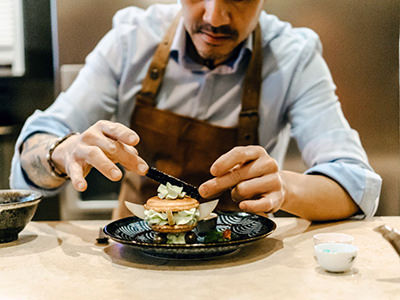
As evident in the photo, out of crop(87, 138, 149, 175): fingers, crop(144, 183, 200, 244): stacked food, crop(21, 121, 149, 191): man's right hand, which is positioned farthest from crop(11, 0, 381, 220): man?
crop(144, 183, 200, 244): stacked food

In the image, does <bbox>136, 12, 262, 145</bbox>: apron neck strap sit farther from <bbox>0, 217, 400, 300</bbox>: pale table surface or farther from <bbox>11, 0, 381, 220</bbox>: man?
<bbox>0, 217, 400, 300</bbox>: pale table surface

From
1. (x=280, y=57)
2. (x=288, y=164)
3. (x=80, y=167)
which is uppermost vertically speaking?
(x=280, y=57)

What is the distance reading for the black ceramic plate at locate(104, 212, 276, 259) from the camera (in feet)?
4.08

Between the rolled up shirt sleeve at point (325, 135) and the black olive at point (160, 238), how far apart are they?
0.76 m

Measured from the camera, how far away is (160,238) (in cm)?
139

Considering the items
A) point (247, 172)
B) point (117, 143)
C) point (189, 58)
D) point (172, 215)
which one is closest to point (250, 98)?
point (189, 58)

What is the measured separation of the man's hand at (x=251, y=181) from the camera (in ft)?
5.03

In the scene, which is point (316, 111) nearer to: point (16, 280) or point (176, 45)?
point (176, 45)

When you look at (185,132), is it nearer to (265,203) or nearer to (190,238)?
(265,203)

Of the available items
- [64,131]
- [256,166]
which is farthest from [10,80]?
[256,166]

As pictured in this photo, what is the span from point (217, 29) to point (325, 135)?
2.17 feet

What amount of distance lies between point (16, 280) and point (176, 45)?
4.87 ft

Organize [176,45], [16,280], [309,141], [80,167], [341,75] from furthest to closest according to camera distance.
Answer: [341,75]
[176,45]
[309,141]
[80,167]
[16,280]

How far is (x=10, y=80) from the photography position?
10.9 ft
